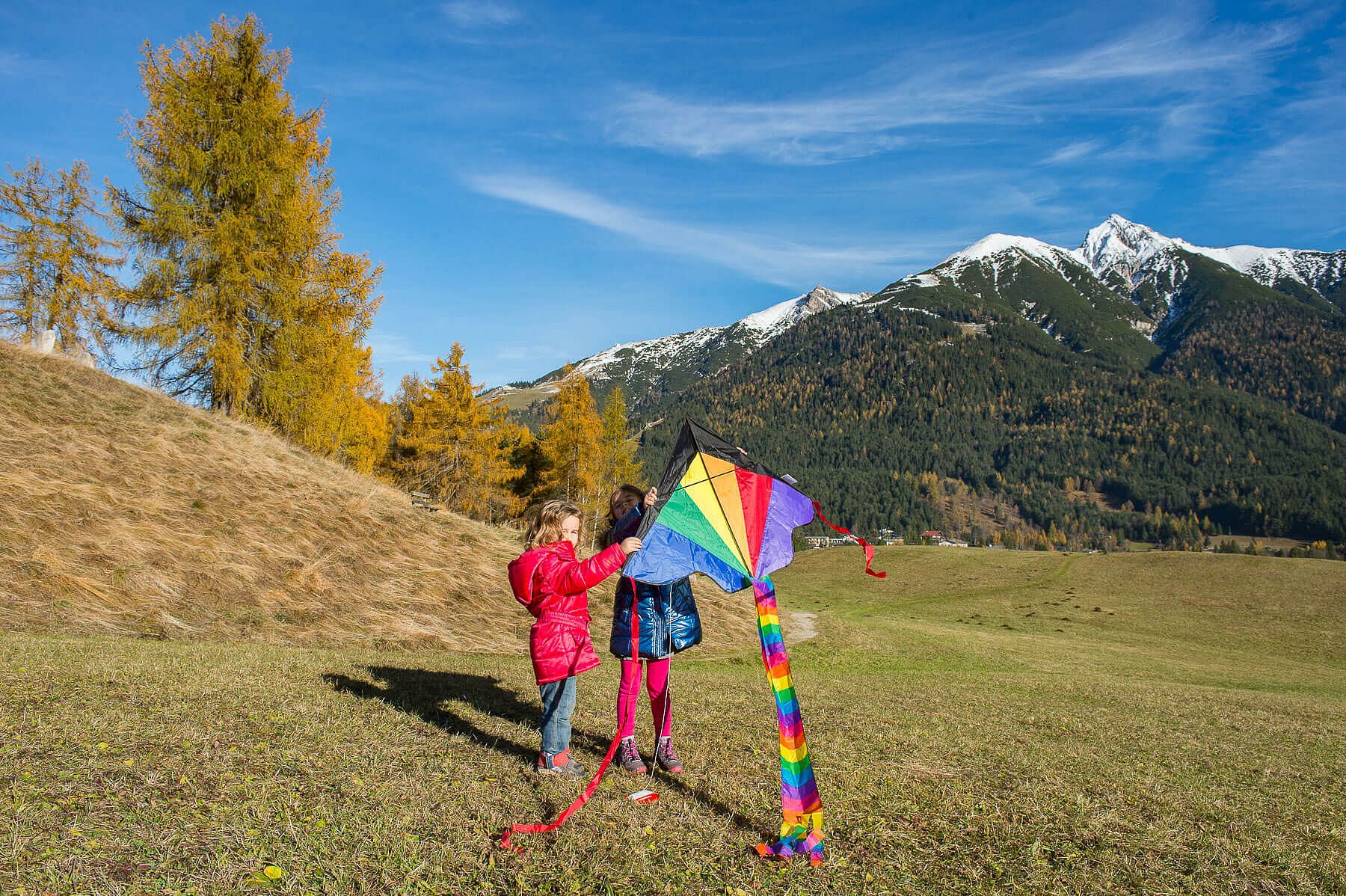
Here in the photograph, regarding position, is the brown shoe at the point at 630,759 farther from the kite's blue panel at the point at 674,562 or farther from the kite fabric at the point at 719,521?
the kite's blue panel at the point at 674,562

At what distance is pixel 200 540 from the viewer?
44.0 ft

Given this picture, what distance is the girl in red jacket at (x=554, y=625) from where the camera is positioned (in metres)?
5.62

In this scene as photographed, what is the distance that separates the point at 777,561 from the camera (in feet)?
18.4

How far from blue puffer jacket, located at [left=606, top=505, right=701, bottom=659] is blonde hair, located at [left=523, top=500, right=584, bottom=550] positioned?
516 mm

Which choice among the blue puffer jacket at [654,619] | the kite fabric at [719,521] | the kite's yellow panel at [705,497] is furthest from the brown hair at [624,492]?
→ the kite's yellow panel at [705,497]

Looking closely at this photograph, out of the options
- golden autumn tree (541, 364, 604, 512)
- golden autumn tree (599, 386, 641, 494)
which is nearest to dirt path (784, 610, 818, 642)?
golden autumn tree (541, 364, 604, 512)

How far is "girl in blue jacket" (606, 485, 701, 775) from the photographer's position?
6.00 m

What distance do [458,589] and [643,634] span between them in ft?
37.3

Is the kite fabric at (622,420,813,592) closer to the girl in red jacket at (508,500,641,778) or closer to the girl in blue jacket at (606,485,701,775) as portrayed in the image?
the girl in blue jacket at (606,485,701,775)

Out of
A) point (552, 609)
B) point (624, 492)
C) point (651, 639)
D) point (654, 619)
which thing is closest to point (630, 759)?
point (651, 639)

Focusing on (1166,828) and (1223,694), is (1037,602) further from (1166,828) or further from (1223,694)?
(1166,828)

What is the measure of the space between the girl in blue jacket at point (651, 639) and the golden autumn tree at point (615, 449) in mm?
40462

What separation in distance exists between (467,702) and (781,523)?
459cm

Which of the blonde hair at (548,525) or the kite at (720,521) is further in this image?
the blonde hair at (548,525)
